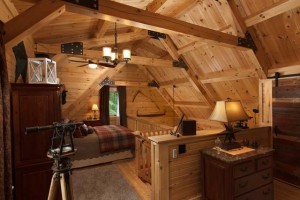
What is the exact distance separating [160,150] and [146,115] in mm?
4784

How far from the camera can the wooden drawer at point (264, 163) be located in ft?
7.06

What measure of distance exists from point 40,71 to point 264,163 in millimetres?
3063

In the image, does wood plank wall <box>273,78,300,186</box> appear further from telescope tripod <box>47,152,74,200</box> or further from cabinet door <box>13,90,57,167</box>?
cabinet door <box>13,90,57,167</box>

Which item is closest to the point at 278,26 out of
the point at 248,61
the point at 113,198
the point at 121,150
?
the point at 248,61

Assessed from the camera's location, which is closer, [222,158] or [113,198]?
[222,158]

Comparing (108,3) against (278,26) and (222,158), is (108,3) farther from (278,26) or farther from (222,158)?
(278,26)

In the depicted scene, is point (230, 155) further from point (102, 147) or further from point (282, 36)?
point (102, 147)

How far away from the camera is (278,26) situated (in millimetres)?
2414

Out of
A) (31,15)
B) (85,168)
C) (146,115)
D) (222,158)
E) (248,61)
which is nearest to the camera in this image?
(31,15)

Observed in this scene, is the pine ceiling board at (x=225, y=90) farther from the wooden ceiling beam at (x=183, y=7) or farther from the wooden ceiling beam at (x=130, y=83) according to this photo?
the wooden ceiling beam at (x=130, y=83)

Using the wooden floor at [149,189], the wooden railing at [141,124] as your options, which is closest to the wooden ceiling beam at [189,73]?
the wooden railing at [141,124]

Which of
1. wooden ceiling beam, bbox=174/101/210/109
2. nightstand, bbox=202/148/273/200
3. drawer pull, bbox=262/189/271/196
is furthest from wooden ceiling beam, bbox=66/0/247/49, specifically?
wooden ceiling beam, bbox=174/101/210/109

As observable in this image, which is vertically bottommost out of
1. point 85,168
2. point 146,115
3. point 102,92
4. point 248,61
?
point 85,168

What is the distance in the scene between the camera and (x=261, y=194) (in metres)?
2.17
